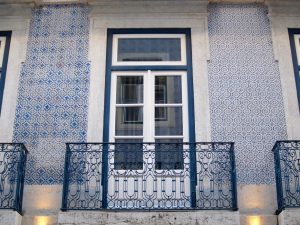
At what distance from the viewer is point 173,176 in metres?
7.07

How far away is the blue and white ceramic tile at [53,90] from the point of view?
7.36m

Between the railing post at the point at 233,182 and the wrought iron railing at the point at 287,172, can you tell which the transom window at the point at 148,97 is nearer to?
the railing post at the point at 233,182

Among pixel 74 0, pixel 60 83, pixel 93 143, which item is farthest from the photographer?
pixel 74 0

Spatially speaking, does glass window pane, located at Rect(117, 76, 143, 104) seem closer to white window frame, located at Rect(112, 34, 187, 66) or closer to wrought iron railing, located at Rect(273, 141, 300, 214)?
white window frame, located at Rect(112, 34, 187, 66)

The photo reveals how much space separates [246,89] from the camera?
7.69 metres

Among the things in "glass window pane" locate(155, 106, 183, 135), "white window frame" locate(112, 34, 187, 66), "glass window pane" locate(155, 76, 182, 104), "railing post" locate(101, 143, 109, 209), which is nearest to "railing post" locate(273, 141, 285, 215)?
"glass window pane" locate(155, 106, 183, 135)

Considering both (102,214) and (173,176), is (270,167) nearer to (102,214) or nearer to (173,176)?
(173,176)

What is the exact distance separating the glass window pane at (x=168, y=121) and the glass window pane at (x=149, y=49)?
2.47 feet

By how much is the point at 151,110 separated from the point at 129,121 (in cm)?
31

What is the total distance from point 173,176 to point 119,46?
6.80 feet

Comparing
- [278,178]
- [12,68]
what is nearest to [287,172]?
[278,178]

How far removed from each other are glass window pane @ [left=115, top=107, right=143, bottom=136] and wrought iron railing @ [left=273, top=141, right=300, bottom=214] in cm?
172

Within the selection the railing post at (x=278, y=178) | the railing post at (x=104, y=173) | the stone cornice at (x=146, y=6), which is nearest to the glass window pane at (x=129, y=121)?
the railing post at (x=104, y=173)

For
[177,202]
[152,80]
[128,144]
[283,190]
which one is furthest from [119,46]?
[283,190]
